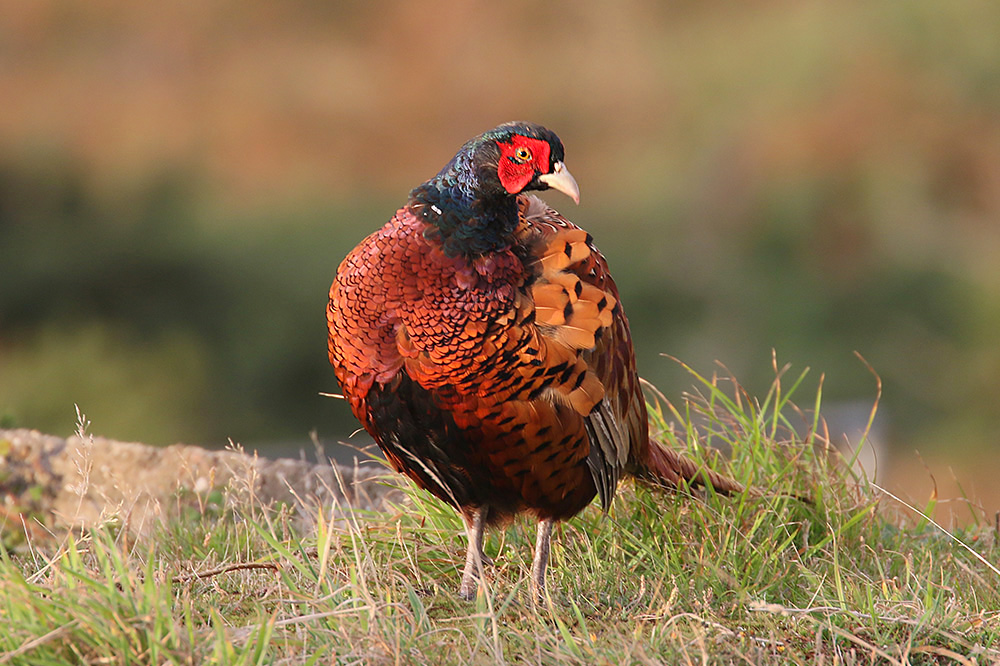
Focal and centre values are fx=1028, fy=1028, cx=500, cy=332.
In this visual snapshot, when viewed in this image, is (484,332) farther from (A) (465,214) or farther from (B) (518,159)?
(B) (518,159)

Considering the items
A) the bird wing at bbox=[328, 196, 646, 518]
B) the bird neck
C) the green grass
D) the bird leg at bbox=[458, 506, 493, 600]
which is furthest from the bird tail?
the bird neck

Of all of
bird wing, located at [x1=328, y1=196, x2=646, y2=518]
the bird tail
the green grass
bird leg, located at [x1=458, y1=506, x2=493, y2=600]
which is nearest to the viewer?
the green grass

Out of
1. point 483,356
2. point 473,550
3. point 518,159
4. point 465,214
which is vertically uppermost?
point 518,159

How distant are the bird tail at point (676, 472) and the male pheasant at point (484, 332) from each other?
375mm

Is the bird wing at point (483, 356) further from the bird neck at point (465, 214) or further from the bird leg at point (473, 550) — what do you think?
the bird leg at point (473, 550)

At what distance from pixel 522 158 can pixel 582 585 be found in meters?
1.12

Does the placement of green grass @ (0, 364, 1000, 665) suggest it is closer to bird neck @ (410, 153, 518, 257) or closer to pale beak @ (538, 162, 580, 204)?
bird neck @ (410, 153, 518, 257)

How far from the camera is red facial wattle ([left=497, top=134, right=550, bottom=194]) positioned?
2.42 meters

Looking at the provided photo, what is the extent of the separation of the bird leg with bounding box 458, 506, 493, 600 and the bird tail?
496mm

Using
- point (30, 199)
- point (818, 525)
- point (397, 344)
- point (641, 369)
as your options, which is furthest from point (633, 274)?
point (397, 344)

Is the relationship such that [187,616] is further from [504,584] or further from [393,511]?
[393,511]

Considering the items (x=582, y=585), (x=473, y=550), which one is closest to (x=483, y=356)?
(x=473, y=550)

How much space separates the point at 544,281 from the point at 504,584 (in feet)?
2.65

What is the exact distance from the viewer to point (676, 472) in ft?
9.86
